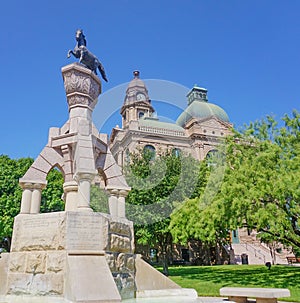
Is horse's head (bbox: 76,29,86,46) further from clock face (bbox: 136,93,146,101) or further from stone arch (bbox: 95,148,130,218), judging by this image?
clock face (bbox: 136,93,146,101)

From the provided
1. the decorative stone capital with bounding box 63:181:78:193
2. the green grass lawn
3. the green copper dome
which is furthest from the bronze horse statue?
the green copper dome

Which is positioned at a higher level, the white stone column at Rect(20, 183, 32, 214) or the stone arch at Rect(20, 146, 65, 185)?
the stone arch at Rect(20, 146, 65, 185)

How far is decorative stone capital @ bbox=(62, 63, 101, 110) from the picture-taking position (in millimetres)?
9320

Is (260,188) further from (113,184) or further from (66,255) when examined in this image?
(66,255)

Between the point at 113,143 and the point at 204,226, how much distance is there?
2923 cm

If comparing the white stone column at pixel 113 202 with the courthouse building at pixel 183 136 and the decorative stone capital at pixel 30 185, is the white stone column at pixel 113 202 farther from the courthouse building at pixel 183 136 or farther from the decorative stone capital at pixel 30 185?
the courthouse building at pixel 183 136

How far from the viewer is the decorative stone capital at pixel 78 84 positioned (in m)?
9.32

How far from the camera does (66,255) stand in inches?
260

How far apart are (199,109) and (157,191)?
36.4 m

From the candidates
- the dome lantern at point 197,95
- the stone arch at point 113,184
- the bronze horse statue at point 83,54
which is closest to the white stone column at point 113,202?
the stone arch at point 113,184

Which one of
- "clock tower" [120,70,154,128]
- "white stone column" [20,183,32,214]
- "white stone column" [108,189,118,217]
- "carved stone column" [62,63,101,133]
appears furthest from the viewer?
"clock tower" [120,70,154,128]

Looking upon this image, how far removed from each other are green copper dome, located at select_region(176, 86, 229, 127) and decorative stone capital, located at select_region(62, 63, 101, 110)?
45221mm

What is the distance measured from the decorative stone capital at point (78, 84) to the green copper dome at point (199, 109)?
4522 cm

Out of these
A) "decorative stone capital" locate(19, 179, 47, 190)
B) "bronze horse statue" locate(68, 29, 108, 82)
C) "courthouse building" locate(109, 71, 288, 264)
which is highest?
"courthouse building" locate(109, 71, 288, 264)
